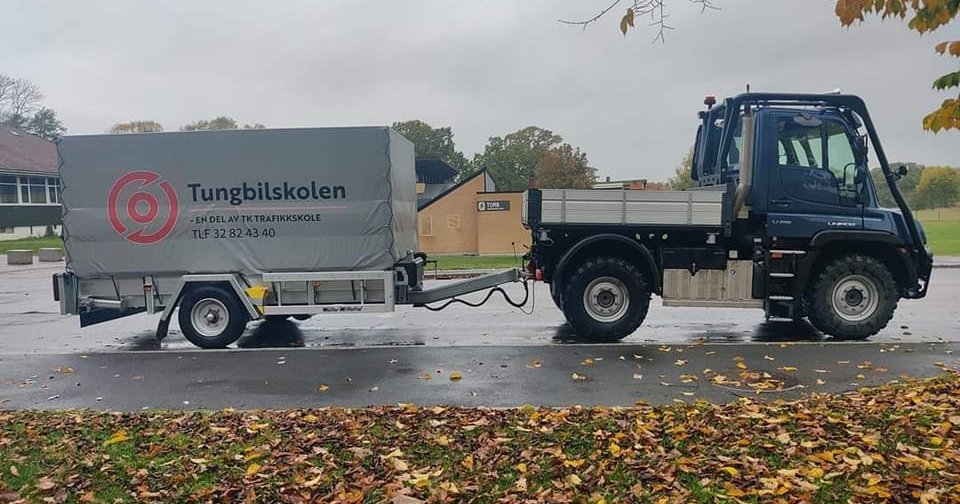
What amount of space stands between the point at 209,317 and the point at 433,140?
72.1 metres

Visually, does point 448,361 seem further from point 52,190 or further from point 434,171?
point 52,190

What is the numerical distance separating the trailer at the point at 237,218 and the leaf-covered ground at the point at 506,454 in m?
3.79

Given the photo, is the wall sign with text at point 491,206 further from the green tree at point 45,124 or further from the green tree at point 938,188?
the green tree at point 45,124

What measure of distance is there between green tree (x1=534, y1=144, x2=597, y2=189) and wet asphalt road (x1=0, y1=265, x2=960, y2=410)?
30.4m

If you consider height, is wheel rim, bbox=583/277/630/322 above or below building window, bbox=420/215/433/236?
below

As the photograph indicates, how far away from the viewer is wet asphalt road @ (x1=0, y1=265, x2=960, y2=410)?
22.2 feet

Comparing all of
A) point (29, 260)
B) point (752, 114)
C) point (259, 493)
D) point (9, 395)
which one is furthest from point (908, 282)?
point (29, 260)

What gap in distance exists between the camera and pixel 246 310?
942cm

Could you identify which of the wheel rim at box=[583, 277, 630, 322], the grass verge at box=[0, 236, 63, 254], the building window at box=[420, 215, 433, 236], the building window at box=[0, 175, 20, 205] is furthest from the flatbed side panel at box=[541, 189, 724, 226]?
the building window at box=[0, 175, 20, 205]

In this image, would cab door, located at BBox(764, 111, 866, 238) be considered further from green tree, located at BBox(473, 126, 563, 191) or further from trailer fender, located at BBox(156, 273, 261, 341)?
green tree, located at BBox(473, 126, 563, 191)

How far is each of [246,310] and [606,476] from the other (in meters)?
6.78

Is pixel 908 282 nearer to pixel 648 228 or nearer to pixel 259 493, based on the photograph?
pixel 648 228

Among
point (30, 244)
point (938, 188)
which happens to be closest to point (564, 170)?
point (30, 244)

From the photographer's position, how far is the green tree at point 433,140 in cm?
7750
